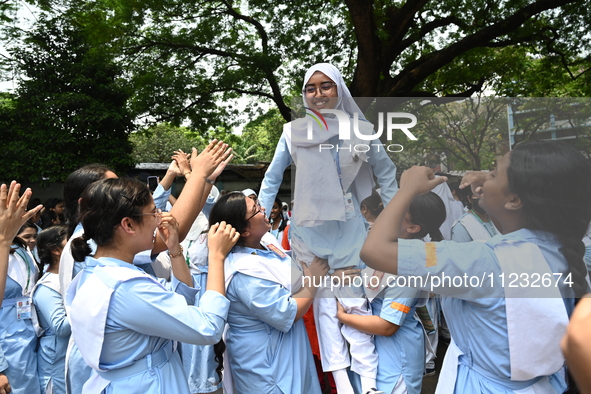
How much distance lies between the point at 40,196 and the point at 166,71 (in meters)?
6.00

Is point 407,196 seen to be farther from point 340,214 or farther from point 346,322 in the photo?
point 346,322

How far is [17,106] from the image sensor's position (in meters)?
11.5

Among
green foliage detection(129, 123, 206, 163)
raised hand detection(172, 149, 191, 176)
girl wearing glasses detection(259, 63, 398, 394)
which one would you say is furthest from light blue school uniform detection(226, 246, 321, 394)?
green foliage detection(129, 123, 206, 163)

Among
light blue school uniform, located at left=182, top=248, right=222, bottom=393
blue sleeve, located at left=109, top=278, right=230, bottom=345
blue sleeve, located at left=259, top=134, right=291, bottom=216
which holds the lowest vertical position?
light blue school uniform, located at left=182, top=248, right=222, bottom=393

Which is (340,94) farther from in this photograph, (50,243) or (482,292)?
(50,243)

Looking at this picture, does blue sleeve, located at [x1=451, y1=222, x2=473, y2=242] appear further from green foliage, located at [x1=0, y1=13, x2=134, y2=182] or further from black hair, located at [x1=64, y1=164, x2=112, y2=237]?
green foliage, located at [x1=0, y1=13, x2=134, y2=182]

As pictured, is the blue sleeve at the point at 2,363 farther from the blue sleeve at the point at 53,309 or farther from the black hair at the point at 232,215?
the black hair at the point at 232,215

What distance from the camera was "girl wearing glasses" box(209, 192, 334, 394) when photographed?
2.40 metres

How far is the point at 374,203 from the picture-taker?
2680mm

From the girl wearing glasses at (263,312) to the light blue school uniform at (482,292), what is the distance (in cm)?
97

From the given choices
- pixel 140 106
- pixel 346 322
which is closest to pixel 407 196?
pixel 346 322

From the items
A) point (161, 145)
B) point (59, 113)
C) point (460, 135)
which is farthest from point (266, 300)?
point (161, 145)

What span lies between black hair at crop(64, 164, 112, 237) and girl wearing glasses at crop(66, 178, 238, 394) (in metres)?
0.56

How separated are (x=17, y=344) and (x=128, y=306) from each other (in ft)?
6.15
